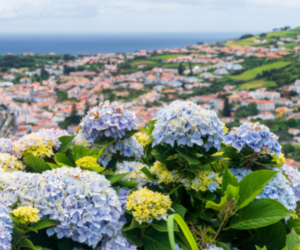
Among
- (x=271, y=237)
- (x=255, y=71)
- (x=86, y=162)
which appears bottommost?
(x=255, y=71)

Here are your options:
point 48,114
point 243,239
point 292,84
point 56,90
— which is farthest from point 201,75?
point 243,239

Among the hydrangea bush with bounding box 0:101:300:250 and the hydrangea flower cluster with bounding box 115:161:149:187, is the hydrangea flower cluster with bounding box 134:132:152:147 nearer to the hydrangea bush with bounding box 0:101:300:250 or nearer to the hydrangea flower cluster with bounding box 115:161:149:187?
the hydrangea bush with bounding box 0:101:300:250

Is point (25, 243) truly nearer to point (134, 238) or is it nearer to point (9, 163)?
point (134, 238)

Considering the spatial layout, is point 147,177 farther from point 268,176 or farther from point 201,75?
point 201,75

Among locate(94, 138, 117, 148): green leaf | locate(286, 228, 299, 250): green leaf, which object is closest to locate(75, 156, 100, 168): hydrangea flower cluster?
locate(94, 138, 117, 148): green leaf

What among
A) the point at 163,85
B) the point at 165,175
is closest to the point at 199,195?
the point at 165,175

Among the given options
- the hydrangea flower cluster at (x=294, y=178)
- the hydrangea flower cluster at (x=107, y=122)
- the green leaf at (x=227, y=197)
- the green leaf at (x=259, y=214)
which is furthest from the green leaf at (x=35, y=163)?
the hydrangea flower cluster at (x=294, y=178)
